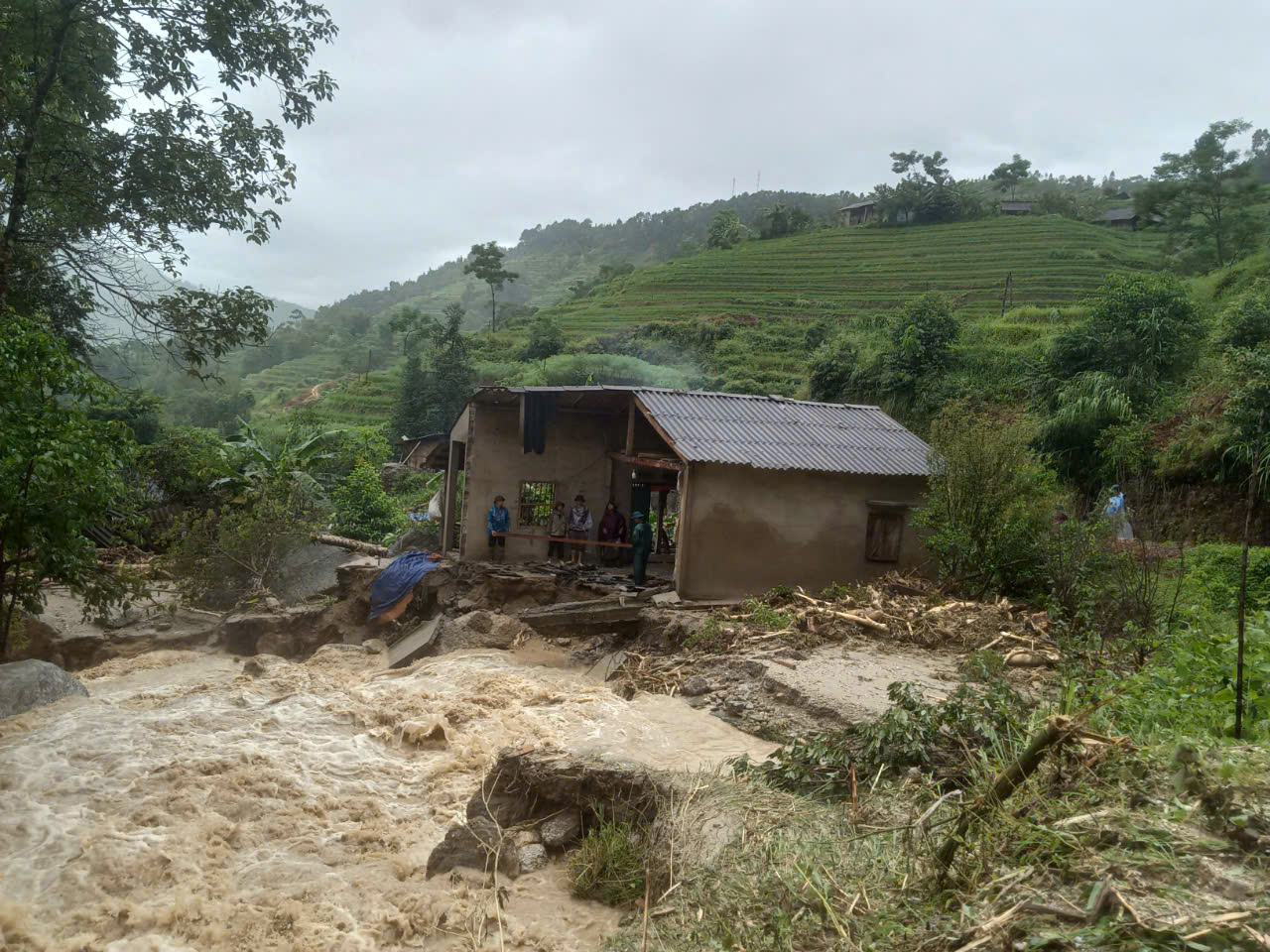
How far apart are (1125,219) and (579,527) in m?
46.6

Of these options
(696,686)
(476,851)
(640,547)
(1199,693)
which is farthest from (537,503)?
(1199,693)

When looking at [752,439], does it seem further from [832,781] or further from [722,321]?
[722,321]

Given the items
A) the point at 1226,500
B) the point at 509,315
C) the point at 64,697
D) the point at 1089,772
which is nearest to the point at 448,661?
the point at 64,697

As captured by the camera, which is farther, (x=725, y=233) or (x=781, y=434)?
(x=725, y=233)

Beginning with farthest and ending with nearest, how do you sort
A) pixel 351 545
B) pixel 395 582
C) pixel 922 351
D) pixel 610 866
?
pixel 922 351 < pixel 351 545 < pixel 395 582 < pixel 610 866

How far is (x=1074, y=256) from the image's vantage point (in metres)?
43.1

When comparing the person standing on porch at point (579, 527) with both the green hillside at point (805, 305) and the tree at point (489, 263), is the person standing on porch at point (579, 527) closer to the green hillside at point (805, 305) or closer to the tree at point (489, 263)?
the green hillside at point (805, 305)

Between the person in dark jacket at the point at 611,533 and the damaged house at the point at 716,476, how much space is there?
353 millimetres

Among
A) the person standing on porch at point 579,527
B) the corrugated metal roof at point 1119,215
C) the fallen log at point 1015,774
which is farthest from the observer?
the corrugated metal roof at point 1119,215

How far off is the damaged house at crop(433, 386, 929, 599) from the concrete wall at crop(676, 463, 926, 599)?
19 millimetres

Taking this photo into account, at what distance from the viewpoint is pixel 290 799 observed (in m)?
8.87

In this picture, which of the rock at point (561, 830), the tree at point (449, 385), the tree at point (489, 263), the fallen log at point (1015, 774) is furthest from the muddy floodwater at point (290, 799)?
the tree at point (489, 263)

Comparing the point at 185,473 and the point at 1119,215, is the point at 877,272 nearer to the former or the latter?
the point at 1119,215

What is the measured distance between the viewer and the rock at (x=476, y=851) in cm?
693
